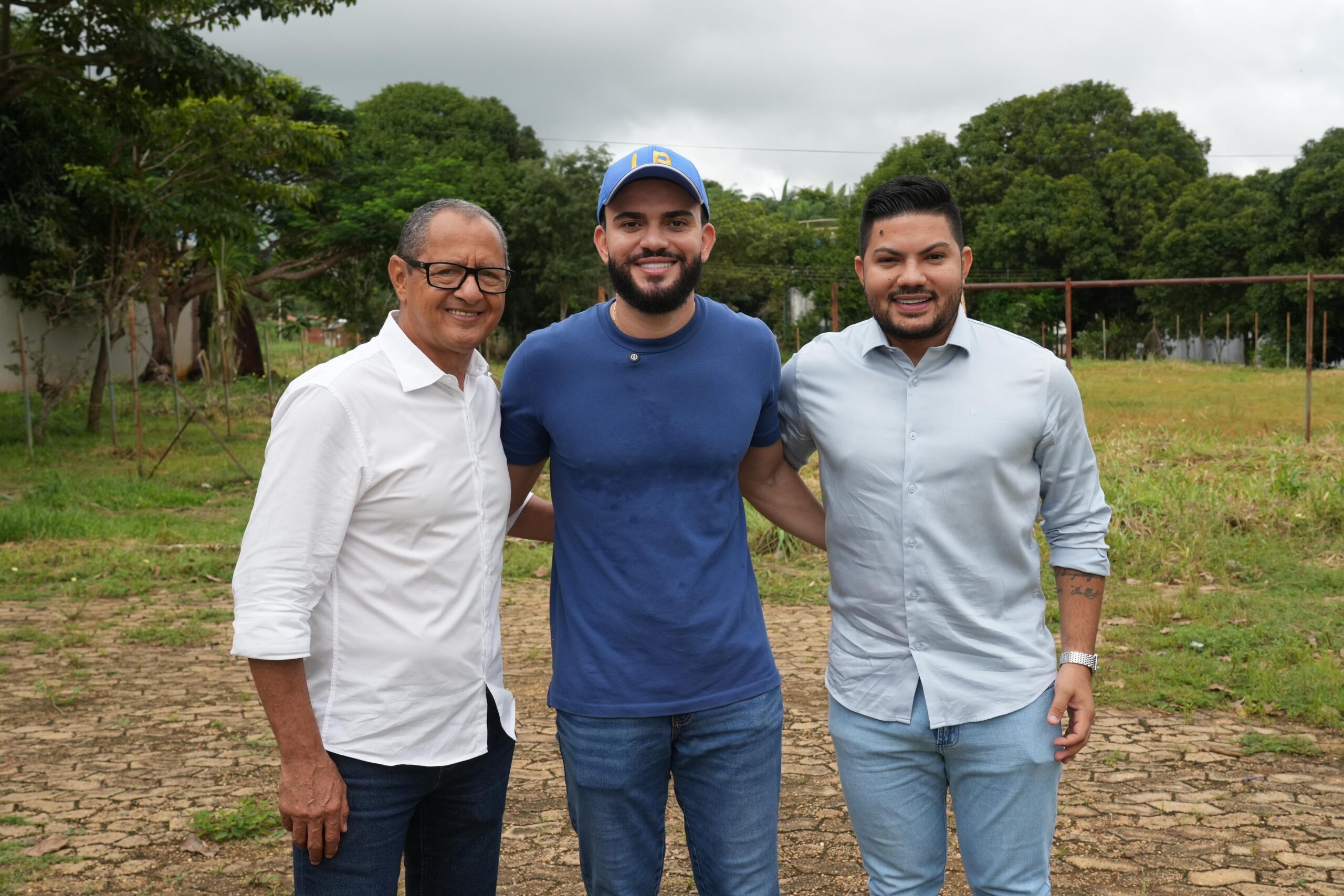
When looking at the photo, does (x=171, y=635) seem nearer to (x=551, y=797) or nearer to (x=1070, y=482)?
(x=551, y=797)

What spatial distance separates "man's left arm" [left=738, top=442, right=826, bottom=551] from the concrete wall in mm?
20486

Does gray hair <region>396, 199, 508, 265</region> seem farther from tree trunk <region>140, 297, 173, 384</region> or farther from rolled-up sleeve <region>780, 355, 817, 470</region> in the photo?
tree trunk <region>140, 297, 173, 384</region>

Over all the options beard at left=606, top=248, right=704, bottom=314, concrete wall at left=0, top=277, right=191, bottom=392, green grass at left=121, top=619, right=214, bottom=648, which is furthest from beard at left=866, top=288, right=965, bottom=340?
concrete wall at left=0, top=277, right=191, bottom=392

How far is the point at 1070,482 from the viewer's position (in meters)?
2.54

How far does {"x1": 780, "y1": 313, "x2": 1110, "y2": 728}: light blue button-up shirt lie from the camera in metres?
2.46

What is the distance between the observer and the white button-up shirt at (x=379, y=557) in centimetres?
216

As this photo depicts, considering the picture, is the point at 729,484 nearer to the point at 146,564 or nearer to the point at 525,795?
the point at 525,795

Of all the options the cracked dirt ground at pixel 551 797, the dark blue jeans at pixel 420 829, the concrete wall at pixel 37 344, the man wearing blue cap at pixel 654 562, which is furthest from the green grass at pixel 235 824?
the concrete wall at pixel 37 344

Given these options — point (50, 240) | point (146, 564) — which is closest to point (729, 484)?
point (146, 564)

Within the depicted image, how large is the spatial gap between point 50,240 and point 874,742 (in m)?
16.1

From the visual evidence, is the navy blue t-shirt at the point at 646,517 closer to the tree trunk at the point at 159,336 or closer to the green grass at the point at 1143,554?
the green grass at the point at 1143,554

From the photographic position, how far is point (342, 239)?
28.0 m

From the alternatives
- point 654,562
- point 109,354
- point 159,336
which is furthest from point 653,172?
point 159,336

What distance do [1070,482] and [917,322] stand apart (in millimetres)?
486
